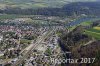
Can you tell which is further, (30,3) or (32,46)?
(30,3)

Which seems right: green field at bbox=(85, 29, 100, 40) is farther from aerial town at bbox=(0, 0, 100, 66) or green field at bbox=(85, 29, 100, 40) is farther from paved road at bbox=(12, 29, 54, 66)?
paved road at bbox=(12, 29, 54, 66)

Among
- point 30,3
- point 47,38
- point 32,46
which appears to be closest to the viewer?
point 32,46

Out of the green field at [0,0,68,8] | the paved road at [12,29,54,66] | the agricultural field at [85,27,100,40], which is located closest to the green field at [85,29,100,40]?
the agricultural field at [85,27,100,40]

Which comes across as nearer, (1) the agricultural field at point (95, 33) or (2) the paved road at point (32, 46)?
(2) the paved road at point (32, 46)

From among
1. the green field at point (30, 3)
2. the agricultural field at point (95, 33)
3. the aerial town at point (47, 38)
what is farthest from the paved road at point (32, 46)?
the green field at point (30, 3)

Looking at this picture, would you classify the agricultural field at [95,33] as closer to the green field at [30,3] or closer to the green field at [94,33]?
the green field at [94,33]

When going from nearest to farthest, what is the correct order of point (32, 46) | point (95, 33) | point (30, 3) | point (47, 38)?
point (32, 46) → point (95, 33) → point (47, 38) → point (30, 3)

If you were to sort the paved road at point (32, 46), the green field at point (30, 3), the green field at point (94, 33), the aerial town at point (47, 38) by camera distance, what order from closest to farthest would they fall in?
the aerial town at point (47, 38), the paved road at point (32, 46), the green field at point (94, 33), the green field at point (30, 3)

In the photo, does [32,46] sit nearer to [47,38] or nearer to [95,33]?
[47,38]

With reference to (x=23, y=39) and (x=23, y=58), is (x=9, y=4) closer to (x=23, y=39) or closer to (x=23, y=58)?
(x=23, y=39)

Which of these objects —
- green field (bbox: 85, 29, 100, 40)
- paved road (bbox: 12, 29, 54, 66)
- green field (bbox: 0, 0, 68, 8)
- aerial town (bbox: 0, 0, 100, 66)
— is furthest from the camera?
green field (bbox: 0, 0, 68, 8)

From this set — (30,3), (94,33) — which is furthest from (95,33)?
(30,3)

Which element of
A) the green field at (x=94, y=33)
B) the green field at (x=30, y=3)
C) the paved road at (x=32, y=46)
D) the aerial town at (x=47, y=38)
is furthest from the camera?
the green field at (x=30, y=3)
